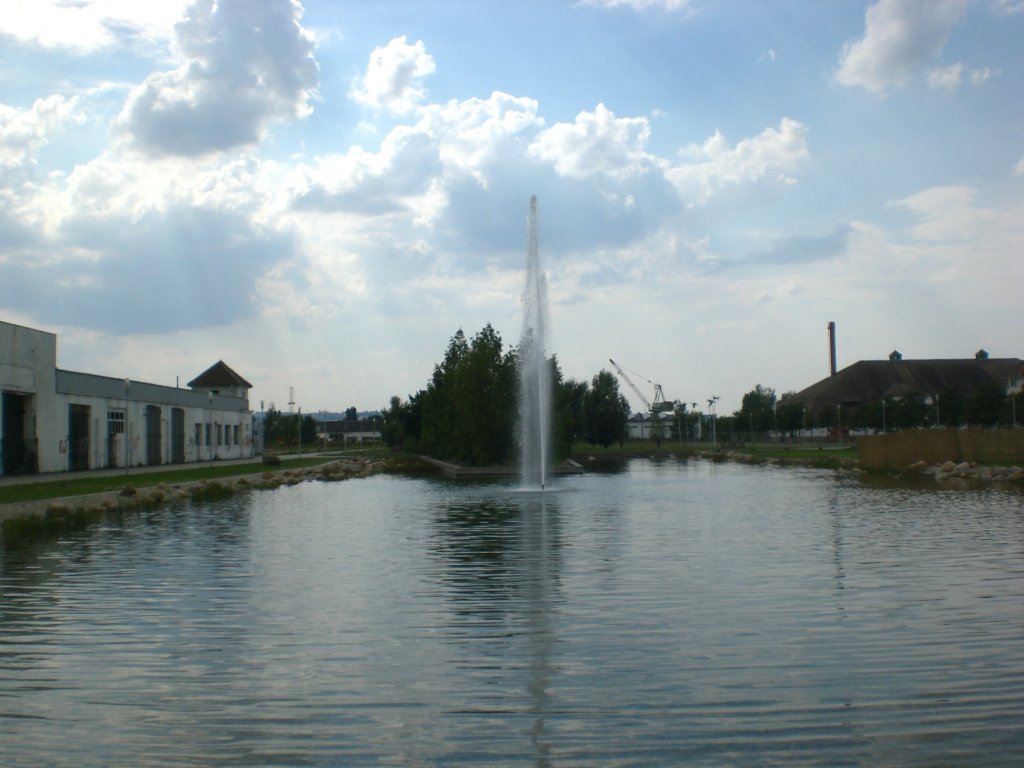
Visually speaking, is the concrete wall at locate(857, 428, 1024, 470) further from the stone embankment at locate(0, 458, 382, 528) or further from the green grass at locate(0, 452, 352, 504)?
the green grass at locate(0, 452, 352, 504)

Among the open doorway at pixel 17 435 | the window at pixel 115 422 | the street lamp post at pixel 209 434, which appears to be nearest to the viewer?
the open doorway at pixel 17 435

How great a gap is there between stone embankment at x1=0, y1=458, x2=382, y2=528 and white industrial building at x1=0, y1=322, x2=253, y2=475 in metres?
6.92

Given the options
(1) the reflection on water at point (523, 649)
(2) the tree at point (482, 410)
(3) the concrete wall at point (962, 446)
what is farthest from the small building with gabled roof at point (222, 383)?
(1) the reflection on water at point (523, 649)

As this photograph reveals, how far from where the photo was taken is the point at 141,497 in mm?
29797

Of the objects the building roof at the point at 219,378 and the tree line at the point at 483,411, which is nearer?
the tree line at the point at 483,411

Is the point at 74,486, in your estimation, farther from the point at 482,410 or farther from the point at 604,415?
the point at 604,415

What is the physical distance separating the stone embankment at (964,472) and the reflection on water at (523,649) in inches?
648

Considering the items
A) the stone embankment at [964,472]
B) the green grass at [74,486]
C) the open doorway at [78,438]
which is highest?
the open doorway at [78,438]

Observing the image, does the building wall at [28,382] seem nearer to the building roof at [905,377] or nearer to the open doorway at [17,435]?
the open doorway at [17,435]

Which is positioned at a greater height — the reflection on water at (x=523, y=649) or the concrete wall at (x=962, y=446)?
the concrete wall at (x=962, y=446)

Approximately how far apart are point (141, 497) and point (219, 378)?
2101 inches

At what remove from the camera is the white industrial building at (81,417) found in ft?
134

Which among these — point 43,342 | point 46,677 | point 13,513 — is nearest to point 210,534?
point 13,513

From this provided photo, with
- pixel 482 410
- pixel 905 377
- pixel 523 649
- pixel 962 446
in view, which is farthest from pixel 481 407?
pixel 905 377
